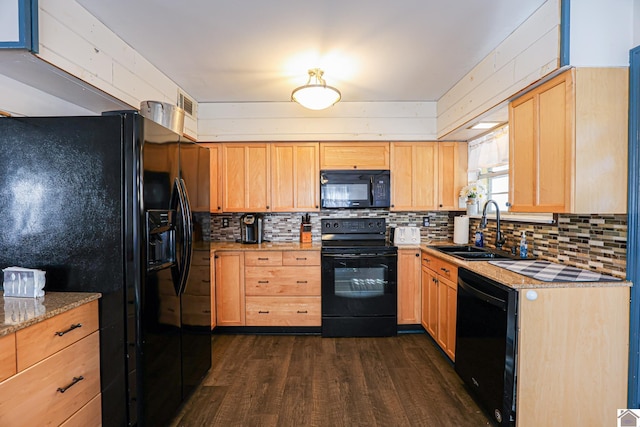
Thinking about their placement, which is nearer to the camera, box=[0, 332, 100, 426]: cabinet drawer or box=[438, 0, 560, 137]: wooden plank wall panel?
box=[0, 332, 100, 426]: cabinet drawer

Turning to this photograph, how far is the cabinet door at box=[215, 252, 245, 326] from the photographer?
3.24 m

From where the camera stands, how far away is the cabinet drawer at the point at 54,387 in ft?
3.71

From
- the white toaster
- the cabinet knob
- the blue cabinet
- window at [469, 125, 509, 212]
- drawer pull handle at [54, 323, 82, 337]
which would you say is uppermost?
the blue cabinet

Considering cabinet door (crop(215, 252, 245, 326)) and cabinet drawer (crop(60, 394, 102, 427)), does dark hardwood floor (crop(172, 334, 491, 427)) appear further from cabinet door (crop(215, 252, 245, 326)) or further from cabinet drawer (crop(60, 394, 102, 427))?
cabinet drawer (crop(60, 394, 102, 427))

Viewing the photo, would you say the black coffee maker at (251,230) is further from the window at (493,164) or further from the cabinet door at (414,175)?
the window at (493,164)

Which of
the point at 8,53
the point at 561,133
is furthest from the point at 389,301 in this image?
the point at 8,53

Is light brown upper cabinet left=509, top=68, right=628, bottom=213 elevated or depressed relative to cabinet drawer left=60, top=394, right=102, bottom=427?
elevated

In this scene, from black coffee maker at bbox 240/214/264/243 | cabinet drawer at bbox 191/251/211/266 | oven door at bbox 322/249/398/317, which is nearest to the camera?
cabinet drawer at bbox 191/251/211/266

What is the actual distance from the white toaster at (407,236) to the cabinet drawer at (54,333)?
9.21ft

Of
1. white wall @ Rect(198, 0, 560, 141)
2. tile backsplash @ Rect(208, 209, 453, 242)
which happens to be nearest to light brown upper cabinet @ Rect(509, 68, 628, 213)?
white wall @ Rect(198, 0, 560, 141)

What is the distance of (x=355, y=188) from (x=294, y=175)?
0.71m

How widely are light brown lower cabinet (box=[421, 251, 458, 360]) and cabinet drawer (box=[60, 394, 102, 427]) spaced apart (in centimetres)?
236

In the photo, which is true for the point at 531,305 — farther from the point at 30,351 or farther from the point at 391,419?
the point at 30,351

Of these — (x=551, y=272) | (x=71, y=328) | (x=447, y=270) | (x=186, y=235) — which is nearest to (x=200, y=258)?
(x=186, y=235)
